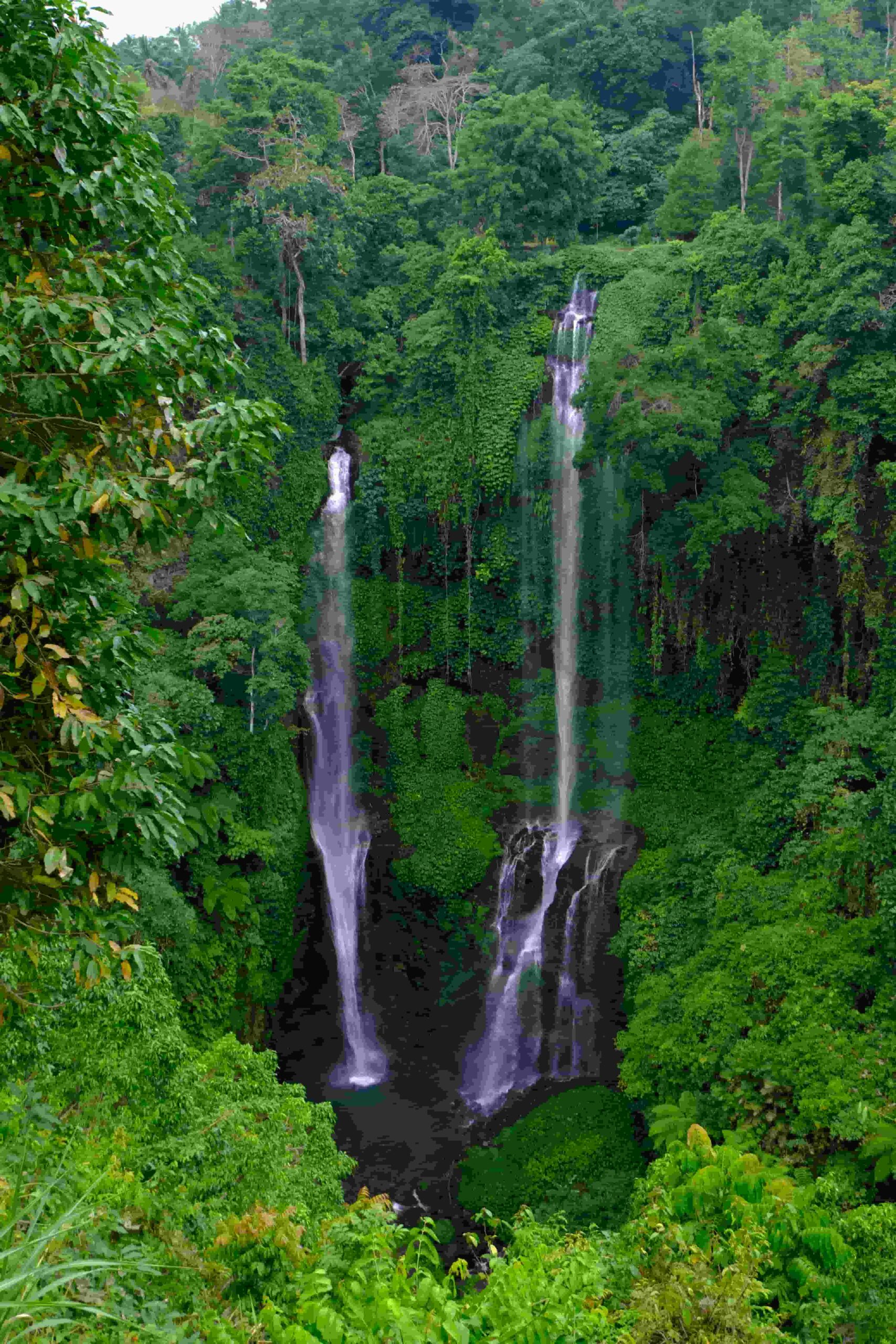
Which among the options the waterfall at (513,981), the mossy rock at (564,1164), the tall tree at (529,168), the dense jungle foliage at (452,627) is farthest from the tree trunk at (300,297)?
the mossy rock at (564,1164)

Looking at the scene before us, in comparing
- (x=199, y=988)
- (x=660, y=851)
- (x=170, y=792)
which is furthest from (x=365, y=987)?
(x=170, y=792)

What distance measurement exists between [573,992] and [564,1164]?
309cm

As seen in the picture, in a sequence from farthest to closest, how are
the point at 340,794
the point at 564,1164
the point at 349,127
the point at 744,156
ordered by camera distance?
the point at 349,127 → the point at 744,156 → the point at 340,794 → the point at 564,1164

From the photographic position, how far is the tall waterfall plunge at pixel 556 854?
16.0m

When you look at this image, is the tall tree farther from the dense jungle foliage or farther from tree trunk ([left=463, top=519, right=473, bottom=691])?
tree trunk ([left=463, top=519, right=473, bottom=691])

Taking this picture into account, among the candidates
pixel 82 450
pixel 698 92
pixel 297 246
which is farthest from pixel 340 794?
pixel 698 92

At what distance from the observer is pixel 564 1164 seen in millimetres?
13539

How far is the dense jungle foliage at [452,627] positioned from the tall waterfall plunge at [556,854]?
0.36 m

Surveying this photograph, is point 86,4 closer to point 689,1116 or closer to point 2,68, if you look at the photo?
point 2,68

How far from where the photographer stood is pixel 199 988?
14.3 m

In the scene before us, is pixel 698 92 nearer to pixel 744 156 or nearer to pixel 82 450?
pixel 744 156

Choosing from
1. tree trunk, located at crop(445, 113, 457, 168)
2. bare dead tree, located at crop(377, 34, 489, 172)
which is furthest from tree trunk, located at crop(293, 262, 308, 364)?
bare dead tree, located at crop(377, 34, 489, 172)

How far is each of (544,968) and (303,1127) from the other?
6.80m

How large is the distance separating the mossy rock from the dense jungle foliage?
8 cm
